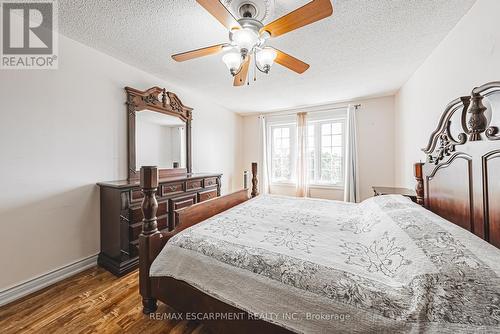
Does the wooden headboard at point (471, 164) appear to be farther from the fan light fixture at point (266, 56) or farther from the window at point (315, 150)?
the window at point (315, 150)

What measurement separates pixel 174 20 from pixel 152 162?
1810 mm

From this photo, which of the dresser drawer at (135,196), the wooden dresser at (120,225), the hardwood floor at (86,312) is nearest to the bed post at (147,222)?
the hardwood floor at (86,312)

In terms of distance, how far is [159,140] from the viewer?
296 cm

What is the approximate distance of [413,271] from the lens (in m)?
0.82

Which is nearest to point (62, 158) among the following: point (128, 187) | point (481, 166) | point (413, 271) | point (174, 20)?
point (128, 187)

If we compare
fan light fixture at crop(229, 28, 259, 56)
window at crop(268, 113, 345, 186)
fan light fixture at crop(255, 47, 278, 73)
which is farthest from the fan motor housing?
window at crop(268, 113, 345, 186)

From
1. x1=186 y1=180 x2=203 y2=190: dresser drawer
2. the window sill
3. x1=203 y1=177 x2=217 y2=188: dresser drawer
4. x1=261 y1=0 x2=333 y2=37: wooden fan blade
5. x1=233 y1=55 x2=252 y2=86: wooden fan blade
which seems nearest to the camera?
x1=261 y1=0 x2=333 y2=37: wooden fan blade

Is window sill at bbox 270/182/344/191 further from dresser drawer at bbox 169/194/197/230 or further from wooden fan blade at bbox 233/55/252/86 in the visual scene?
wooden fan blade at bbox 233/55/252/86

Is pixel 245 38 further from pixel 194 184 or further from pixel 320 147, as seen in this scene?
pixel 320 147

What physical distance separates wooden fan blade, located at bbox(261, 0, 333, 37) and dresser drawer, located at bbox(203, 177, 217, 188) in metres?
2.37

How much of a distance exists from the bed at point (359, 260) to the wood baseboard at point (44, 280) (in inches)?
48.0

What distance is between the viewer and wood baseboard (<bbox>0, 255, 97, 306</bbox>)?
1639 millimetres

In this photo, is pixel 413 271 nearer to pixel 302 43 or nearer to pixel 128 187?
pixel 302 43

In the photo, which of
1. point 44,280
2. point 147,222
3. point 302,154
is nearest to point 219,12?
point 147,222
